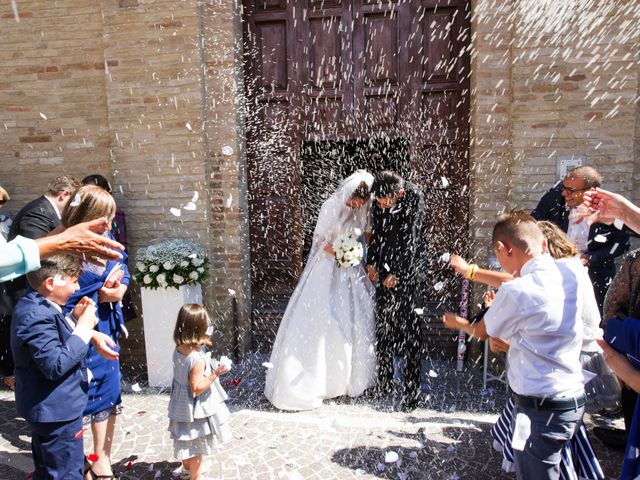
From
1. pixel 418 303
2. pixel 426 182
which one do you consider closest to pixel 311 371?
pixel 418 303

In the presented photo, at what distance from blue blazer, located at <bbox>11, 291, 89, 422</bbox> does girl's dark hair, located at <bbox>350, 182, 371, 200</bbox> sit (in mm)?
2737

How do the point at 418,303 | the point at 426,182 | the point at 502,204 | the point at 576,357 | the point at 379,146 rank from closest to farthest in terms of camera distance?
1. the point at 576,357
2. the point at 418,303
3. the point at 502,204
4. the point at 426,182
5. the point at 379,146

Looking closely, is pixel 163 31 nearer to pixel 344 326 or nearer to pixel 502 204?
pixel 344 326

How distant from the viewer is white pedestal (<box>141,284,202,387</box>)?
5430mm

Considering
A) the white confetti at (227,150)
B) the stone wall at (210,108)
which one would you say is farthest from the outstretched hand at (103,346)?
the white confetti at (227,150)

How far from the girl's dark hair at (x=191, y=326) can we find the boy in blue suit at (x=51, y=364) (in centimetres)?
58

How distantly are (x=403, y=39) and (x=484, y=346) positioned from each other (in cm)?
341

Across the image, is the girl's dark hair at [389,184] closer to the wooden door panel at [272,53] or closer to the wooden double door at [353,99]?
the wooden double door at [353,99]

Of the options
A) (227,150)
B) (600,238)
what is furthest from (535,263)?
(227,150)

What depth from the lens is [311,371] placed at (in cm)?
479

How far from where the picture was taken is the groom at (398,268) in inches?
181

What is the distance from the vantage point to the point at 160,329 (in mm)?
5473

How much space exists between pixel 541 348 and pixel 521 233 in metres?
0.59

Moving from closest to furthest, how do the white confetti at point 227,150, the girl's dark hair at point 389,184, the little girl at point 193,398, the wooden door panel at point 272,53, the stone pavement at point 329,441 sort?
1. the little girl at point 193,398
2. the stone pavement at point 329,441
3. the girl's dark hair at point 389,184
4. the white confetti at point 227,150
5. the wooden door panel at point 272,53
